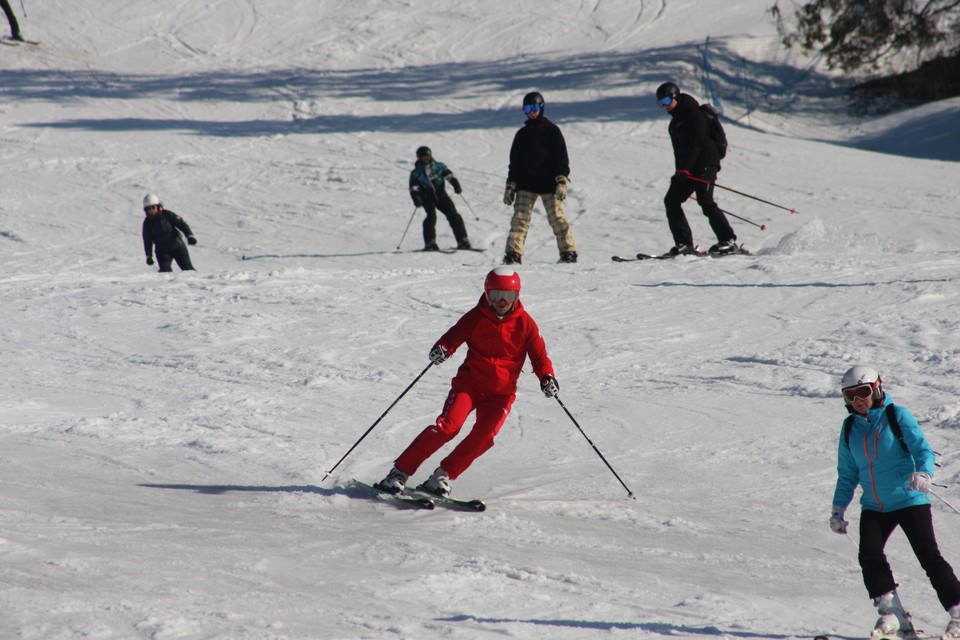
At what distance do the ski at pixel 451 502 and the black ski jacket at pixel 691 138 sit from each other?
6903 millimetres

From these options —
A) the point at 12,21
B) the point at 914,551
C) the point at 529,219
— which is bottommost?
the point at 914,551

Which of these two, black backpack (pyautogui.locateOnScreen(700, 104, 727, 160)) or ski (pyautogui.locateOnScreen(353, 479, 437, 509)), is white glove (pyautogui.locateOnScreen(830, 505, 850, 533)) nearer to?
ski (pyautogui.locateOnScreen(353, 479, 437, 509))

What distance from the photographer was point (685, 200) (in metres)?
12.2

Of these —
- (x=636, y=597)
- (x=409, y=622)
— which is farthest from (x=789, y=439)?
(x=409, y=622)

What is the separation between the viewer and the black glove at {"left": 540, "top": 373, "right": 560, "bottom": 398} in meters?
5.75

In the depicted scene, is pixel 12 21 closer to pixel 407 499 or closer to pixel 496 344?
pixel 496 344

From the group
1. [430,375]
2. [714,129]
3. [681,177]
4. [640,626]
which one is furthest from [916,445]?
[714,129]

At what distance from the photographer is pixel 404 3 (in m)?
34.1

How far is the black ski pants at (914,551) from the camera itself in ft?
13.7

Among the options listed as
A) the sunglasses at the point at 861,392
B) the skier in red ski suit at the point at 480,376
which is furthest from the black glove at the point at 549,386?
the sunglasses at the point at 861,392

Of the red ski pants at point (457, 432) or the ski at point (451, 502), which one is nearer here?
the ski at point (451, 502)

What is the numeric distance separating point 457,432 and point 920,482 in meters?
2.63

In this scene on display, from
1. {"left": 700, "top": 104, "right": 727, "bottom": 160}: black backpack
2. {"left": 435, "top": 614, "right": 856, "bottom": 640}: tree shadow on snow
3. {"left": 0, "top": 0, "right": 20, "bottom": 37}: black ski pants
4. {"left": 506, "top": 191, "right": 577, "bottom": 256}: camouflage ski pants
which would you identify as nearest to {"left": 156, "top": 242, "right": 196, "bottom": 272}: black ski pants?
{"left": 506, "top": 191, "right": 577, "bottom": 256}: camouflage ski pants

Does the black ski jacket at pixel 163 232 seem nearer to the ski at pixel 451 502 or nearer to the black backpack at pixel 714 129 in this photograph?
the black backpack at pixel 714 129
